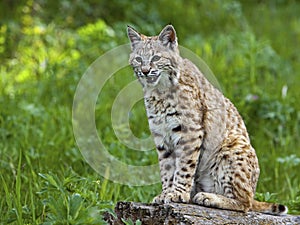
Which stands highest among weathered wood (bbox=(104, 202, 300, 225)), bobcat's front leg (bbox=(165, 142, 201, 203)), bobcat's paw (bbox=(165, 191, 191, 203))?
bobcat's front leg (bbox=(165, 142, 201, 203))

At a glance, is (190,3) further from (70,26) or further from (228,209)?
(228,209)

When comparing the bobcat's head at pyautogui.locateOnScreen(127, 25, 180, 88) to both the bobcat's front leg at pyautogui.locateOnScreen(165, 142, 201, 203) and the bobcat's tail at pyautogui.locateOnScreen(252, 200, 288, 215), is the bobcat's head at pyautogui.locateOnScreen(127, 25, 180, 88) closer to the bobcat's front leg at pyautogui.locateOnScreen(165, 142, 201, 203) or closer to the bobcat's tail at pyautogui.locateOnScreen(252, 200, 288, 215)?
the bobcat's front leg at pyautogui.locateOnScreen(165, 142, 201, 203)

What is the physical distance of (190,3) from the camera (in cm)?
1083

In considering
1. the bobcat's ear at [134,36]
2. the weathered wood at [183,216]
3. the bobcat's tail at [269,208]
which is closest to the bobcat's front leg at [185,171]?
the weathered wood at [183,216]

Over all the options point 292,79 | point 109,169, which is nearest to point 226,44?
point 292,79

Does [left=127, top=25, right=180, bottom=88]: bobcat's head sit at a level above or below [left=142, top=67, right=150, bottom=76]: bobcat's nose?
above

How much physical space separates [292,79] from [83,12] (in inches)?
125

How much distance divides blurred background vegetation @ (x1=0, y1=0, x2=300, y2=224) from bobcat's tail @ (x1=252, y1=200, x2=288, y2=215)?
1.12ft

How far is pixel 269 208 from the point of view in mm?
4695

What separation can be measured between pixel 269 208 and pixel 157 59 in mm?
1318

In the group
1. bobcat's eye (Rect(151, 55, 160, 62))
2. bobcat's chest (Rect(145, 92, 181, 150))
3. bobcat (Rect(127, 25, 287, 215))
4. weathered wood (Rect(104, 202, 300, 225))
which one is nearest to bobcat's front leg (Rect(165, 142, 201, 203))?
bobcat (Rect(127, 25, 287, 215))

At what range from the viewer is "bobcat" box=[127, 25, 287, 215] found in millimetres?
4656

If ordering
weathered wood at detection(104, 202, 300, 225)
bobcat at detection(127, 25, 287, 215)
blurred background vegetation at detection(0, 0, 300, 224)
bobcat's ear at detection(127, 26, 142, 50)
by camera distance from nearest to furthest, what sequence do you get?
weathered wood at detection(104, 202, 300, 225) < bobcat at detection(127, 25, 287, 215) < bobcat's ear at detection(127, 26, 142, 50) < blurred background vegetation at detection(0, 0, 300, 224)

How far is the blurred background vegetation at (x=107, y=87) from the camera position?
5098 mm
